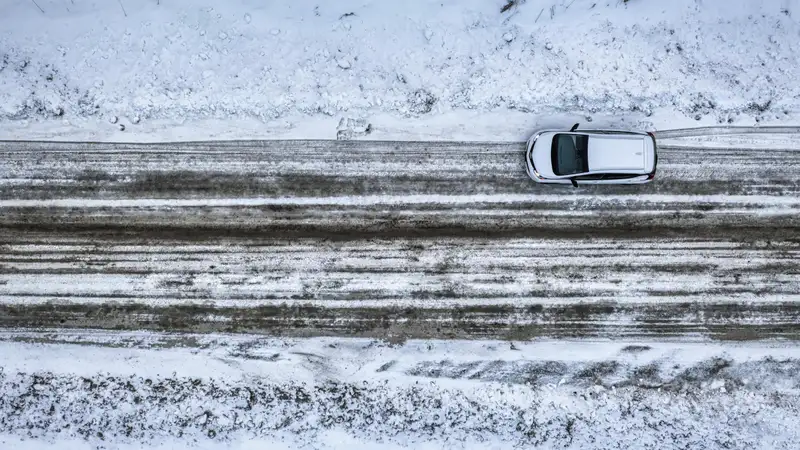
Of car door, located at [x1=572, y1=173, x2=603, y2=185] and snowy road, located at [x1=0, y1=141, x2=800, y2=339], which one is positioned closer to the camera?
car door, located at [x1=572, y1=173, x2=603, y2=185]

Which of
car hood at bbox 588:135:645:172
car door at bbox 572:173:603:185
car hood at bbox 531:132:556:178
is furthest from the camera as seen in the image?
car hood at bbox 531:132:556:178

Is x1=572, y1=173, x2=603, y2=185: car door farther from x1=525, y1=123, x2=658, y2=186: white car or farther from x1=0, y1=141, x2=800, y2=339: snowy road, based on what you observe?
x1=0, y1=141, x2=800, y2=339: snowy road

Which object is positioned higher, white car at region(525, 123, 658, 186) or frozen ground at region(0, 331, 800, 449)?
white car at region(525, 123, 658, 186)

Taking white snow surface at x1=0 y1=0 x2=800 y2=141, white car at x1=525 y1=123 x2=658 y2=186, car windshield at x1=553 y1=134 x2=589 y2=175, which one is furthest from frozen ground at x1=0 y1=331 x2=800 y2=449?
white snow surface at x1=0 y1=0 x2=800 y2=141

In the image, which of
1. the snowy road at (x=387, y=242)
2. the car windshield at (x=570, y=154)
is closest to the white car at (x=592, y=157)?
→ the car windshield at (x=570, y=154)

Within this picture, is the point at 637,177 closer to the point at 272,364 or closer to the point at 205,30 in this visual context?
the point at 272,364

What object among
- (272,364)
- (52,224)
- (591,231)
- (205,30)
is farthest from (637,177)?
(52,224)
